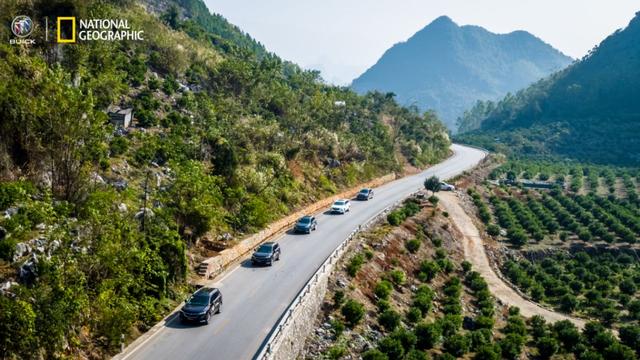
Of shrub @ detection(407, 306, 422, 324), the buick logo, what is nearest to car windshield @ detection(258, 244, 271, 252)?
shrub @ detection(407, 306, 422, 324)

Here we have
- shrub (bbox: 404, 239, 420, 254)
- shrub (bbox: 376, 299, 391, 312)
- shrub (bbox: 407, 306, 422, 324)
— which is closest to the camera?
shrub (bbox: 376, 299, 391, 312)

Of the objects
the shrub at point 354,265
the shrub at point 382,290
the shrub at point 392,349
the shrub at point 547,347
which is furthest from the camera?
the shrub at point 547,347

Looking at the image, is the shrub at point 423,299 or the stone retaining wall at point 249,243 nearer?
the stone retaining wall at point 249,243

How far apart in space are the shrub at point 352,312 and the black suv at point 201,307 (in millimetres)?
8937

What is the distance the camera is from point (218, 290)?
94.5ft

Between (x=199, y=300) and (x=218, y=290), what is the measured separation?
1948 millimetres

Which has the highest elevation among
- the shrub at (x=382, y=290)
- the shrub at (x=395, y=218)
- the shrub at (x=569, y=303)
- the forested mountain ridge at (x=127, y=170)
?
the forested mountain ridge at (x=127, y=170)

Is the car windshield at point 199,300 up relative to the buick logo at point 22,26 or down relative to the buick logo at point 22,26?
down

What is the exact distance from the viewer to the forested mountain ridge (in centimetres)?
2273

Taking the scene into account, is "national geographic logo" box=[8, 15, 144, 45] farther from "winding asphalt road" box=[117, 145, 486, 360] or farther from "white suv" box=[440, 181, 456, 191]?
"white suv" box=[440, 181, 456, 191]

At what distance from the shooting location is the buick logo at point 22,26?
142ft

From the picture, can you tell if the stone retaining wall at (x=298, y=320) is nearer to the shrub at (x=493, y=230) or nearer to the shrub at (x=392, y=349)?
the shrub at (x=392, y=349)

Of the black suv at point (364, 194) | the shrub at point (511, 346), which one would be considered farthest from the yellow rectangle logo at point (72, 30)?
the shrub at point (511, 346)

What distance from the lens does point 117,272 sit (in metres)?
25.3
